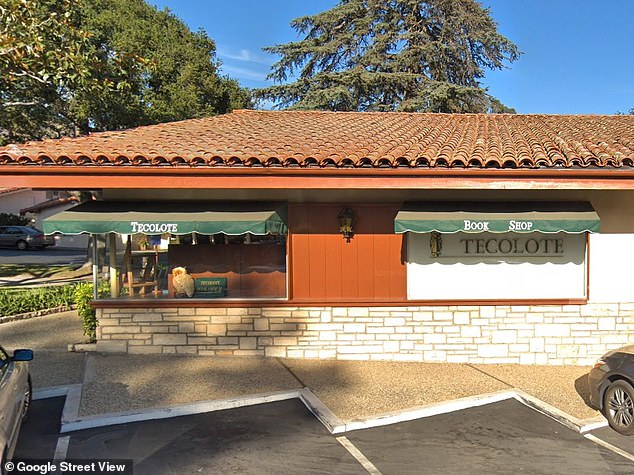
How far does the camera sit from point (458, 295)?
330 inches

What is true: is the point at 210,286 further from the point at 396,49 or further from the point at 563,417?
the point at 396,49

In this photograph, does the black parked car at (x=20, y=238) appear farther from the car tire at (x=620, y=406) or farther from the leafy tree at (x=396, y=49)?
the car tire at (x=620, y=406)

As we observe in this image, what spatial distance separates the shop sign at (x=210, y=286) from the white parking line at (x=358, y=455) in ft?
12.6

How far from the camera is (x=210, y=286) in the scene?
28.3 ft

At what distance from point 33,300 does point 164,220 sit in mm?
7029

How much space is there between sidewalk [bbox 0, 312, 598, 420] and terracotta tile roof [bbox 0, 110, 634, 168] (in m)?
3.10

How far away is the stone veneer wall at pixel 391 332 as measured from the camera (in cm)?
833

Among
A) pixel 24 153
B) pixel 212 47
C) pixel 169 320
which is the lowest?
pixel 169 320

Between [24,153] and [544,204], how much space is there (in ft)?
25.7

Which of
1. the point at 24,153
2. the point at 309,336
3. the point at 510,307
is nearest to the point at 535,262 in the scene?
the point at 510,307

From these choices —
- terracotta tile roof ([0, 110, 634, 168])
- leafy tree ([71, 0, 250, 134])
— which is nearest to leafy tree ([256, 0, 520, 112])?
leafy tree ([71, 0, 250, 134])

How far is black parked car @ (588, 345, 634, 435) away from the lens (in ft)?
18.4

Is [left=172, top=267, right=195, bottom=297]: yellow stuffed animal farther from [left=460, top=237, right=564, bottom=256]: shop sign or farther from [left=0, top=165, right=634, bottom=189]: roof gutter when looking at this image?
[left=460, top=237, right=564, bottom=256]: shop sign

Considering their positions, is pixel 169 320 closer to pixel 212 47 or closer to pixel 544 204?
pixel 544 204
